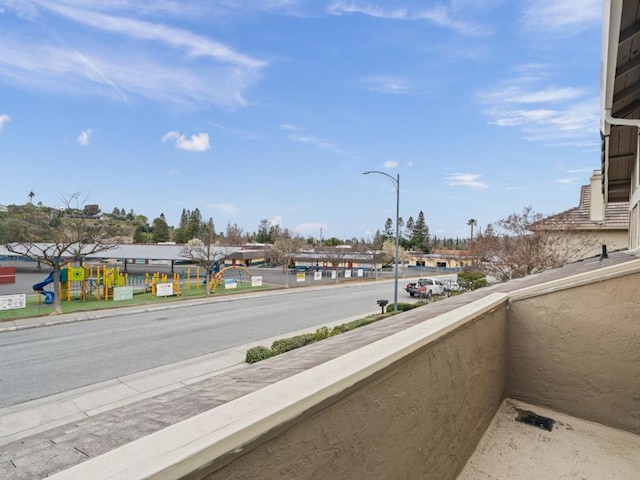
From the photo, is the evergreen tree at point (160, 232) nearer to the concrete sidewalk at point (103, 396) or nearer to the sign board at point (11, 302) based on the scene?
the sign board at point (11, 302)

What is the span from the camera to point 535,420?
3.86 metres

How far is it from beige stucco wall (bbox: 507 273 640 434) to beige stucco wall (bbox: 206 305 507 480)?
0.41 meters

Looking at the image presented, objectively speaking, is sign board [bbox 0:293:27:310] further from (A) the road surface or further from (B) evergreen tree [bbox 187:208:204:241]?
(B) evergreen tree [bbox 187:208:204:241]

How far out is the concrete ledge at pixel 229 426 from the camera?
1.03 metres

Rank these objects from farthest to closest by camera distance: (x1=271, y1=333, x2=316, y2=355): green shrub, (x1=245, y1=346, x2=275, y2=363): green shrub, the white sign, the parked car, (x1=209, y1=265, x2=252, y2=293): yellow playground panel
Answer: (x1=209, y1=265, x2=252, y2=293): yellow playground panel, the parked car, the white sign, (x1=271, y1=333, x2=316, y2=355): green shrub, (x1=245, y1=346, x2=275, y2=363): green shrub

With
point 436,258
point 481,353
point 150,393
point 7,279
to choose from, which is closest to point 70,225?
point 7,279

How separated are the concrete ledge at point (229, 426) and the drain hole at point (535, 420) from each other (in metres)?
2.71

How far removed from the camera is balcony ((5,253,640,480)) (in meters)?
1.30

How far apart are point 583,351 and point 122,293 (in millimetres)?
25629

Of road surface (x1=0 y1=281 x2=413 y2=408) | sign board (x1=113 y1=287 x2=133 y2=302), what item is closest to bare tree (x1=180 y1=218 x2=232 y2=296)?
sign board (x1=113 y1=287 x2=133 y2=302)

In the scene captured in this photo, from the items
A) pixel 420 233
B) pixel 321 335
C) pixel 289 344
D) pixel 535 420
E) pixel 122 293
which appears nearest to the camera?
pixel 535 420

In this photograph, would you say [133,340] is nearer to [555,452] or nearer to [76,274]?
[76,274]

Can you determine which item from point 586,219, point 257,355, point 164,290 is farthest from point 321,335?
point 164,290

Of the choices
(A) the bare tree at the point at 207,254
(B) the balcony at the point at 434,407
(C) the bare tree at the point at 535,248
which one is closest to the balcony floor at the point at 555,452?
(B) the balcony at the point at 434,407
